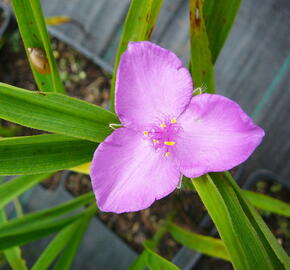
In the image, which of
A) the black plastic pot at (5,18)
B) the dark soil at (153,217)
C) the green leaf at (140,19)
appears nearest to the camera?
the green leaf at (140,19)

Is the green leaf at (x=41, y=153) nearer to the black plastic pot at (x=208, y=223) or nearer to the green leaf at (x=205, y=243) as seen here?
the green leaf at (x=205, y=243)

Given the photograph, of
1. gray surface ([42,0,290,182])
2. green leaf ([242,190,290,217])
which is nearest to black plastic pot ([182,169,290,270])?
gray surface ([42,0,290,182])

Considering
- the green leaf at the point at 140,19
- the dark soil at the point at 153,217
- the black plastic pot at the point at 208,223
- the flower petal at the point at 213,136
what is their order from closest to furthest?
the flower petal at the point at 213,136
the green leaf at the point at 140,19
the black plastic pot at the point at 208,223
the dark soil at the point at 153,217

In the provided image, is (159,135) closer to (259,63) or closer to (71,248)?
(71,248)

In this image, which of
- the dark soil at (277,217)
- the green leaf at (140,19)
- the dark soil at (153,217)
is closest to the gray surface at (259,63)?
the dark soil at (277,217)

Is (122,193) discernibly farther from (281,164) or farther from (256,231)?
(281,164)

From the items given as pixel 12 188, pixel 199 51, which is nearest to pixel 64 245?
pixel 12 188

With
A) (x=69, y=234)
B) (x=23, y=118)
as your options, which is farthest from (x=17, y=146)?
(x=69, y=234)
